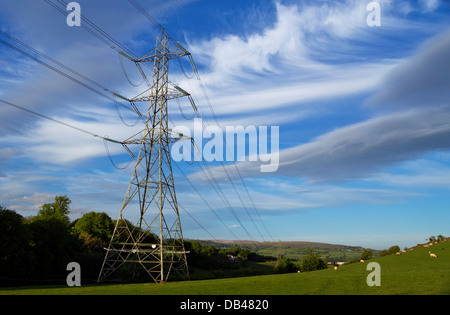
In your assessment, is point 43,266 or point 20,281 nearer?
point 20,281

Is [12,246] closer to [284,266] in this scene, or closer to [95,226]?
[95,226]

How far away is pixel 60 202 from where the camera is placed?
9162 cm

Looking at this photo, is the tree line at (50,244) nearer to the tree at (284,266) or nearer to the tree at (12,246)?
the tree at (12,246)

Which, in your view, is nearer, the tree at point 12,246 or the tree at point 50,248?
the tree at point 12,246

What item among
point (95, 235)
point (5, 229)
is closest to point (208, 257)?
point (95, 235)

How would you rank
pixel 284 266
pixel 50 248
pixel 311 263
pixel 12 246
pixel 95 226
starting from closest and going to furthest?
1. pixel 12 246
2. pixel 50 248
3. pixel 95 226
4. pixel 284 266
5. pixel 311 263

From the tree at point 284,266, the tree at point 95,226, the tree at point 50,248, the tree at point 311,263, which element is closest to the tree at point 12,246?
the tree at point 50,248

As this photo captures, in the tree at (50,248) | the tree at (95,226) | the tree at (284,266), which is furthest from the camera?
the tree at (284,266)

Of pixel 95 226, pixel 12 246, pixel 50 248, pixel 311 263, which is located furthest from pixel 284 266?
Result: pixel 12 246

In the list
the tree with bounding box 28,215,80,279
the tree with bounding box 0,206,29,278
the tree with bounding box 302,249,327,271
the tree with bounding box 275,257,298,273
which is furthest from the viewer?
the tree with bounding box 302,249,327,271

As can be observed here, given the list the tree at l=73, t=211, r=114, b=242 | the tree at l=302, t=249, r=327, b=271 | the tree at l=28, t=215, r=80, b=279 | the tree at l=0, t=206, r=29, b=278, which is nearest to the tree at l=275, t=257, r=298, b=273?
the tree at l=302, t=249, r=327, b=271

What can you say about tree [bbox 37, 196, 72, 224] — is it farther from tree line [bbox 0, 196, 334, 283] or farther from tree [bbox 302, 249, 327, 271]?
tree [bbox 302, 249, 327, 271]
